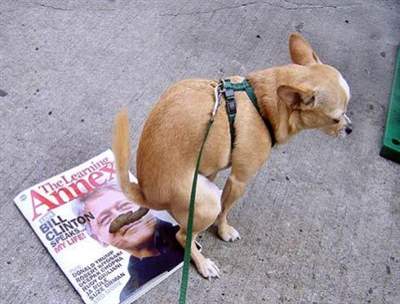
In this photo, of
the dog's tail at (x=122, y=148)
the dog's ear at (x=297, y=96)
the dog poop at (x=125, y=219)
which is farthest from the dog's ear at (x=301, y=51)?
the dog poop at (x=125, y=219)

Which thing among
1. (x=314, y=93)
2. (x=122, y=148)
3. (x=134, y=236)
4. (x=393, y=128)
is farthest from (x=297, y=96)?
(x=393, y=128)

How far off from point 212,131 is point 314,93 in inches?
14.3

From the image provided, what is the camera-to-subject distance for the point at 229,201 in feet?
6.11

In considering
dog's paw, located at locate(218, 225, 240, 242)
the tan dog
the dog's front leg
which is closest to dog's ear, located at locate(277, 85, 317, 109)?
the tan dog

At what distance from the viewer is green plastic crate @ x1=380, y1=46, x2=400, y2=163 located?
248 cm

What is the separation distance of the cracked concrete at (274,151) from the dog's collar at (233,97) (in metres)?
0.59

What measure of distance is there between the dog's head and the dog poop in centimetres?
70

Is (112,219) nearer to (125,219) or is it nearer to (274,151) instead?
(125,219)

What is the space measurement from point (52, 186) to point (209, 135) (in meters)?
0.86

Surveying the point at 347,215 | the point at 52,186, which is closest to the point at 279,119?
the point at 347,215

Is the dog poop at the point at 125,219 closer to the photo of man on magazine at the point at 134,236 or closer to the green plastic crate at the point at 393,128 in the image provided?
the photo of man on magazine at the point at 134,236

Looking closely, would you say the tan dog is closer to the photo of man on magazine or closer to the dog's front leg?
the dog's front leg

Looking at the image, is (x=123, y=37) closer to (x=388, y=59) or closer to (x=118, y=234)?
(x=118, y=234)

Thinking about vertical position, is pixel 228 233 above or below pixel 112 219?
below
